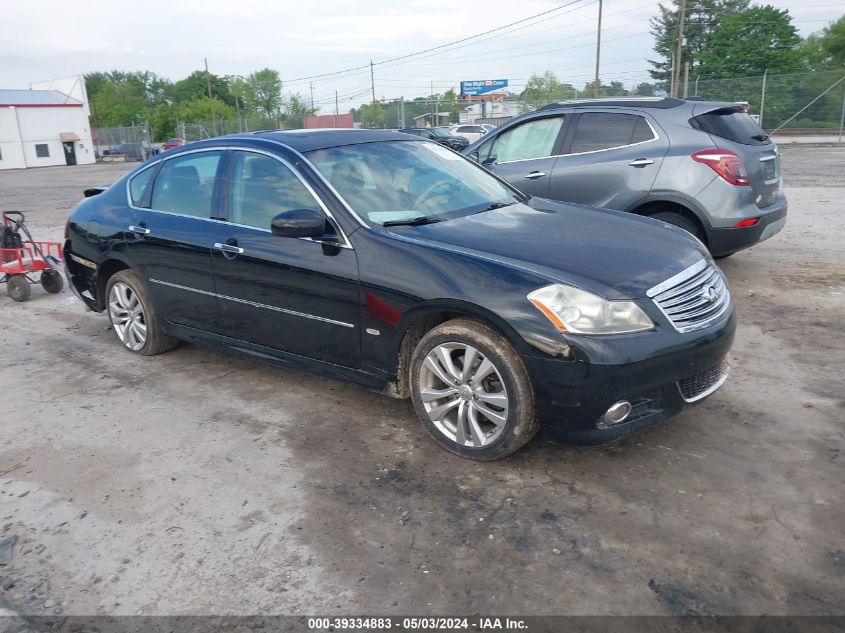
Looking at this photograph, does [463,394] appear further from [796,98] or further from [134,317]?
[796,98]

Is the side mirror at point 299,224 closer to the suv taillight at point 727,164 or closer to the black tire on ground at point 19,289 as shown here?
the suv taillight at point 727,164

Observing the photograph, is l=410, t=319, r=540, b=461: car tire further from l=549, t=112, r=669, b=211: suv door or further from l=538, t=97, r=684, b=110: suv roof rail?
l=538, t=97, r=684, b=110: suv roof rail

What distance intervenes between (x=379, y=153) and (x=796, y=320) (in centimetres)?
362

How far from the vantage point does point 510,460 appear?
12.1 ft

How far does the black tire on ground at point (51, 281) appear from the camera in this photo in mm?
7828

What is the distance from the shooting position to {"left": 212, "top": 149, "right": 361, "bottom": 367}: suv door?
13.1 ft

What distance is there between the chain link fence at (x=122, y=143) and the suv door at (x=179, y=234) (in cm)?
4643

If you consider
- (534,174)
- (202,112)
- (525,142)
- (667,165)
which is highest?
(202,112)

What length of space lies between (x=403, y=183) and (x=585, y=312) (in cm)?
165

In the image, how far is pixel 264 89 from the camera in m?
100

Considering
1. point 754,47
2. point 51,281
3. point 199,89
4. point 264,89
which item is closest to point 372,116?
point 754,47

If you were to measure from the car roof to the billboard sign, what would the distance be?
261ft

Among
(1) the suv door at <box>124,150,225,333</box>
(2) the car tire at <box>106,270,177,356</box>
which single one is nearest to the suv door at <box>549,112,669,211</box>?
(1) the suv door at <box>124,150,225,333</box>

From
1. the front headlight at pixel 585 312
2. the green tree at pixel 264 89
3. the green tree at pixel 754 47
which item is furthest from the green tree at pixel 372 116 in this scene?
the green tree at pixel 264 89
